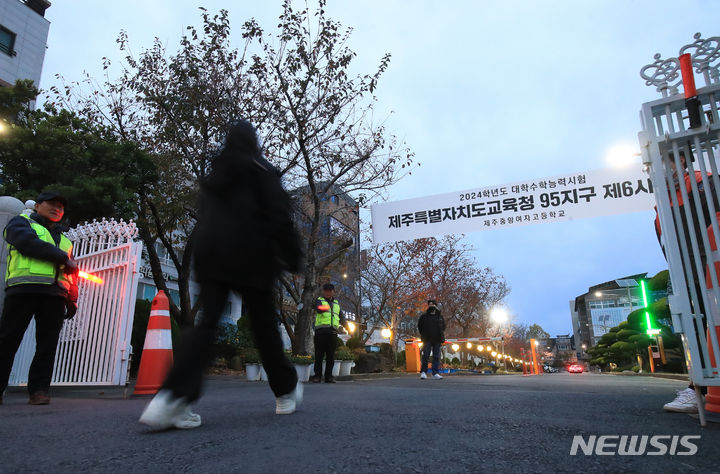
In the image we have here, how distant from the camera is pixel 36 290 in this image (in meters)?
4.09

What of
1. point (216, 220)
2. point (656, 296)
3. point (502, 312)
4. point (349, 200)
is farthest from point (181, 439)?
point (502, 312)

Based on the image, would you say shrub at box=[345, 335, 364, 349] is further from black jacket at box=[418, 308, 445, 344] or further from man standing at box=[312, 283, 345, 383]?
man standing at box=[312, 283, 345, 383]

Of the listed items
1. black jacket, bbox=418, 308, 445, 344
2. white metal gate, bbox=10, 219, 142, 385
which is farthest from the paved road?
black jacket, bbox=418, 308, 445, 344

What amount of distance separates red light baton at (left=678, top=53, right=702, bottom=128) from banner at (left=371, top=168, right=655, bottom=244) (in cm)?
422

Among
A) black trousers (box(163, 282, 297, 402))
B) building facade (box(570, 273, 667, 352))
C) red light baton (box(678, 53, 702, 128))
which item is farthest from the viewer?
building facade (box(570, 273, 667, 352))

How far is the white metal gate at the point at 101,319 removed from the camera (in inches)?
215

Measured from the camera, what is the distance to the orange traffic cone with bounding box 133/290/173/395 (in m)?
4.91

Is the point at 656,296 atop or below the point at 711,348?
atop

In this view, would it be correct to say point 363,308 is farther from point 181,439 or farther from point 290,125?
point 181,439

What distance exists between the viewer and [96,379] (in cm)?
553

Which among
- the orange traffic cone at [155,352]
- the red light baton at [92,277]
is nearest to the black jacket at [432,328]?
the orange traffic cone at [155,352]

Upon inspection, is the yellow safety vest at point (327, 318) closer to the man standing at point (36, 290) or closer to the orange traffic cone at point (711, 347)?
the man standing at point (36, 290)

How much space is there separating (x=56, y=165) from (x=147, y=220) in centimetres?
268

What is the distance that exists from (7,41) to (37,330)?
22.9 m
